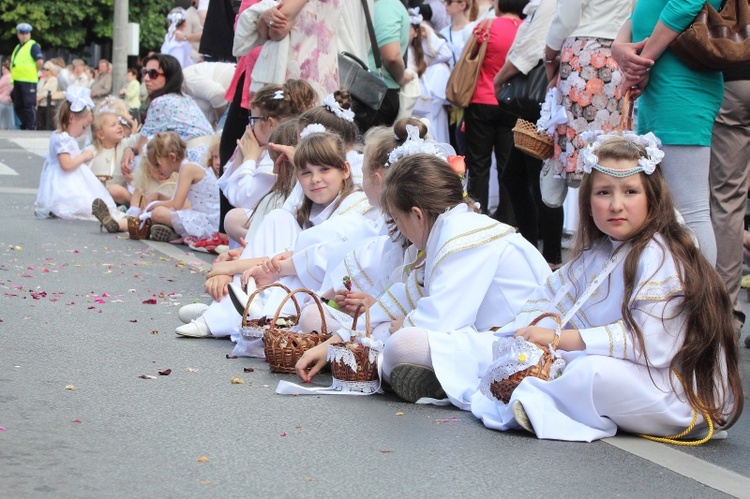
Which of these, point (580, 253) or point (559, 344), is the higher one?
point (580, 253)

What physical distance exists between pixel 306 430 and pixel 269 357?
109cm

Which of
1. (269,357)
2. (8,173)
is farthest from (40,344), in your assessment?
(8,173)

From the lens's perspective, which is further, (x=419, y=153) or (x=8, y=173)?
(x=8, y=173)

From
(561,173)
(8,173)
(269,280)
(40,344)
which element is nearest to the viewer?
(40,344)

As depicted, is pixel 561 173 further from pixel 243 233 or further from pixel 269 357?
pixel 269 357

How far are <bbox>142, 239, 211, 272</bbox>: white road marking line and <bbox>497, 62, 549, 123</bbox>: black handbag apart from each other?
242cm

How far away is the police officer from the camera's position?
28500 mm

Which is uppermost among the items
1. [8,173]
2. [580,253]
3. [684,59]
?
[684,59]

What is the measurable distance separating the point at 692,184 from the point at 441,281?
131 centimetres

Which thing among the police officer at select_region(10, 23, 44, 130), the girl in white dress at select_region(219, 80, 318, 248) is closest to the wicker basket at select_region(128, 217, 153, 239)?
the girl in white dress at select_region(219, 80, 318, 248)

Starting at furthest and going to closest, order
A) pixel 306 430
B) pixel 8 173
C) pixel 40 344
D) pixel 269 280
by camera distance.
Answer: pixel 8 173 < pixel 269 280 < pixel 40 344 < pixel 306 430

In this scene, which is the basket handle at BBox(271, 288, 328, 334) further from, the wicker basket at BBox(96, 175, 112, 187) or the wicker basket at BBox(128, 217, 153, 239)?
the wicker basket at BBox(96, 175, 112, 187)

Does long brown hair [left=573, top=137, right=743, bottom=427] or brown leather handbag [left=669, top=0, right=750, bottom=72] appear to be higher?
brown leather handbag [left=669, top=0, right=750, bottom=72]

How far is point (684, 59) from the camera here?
17.7 ft
